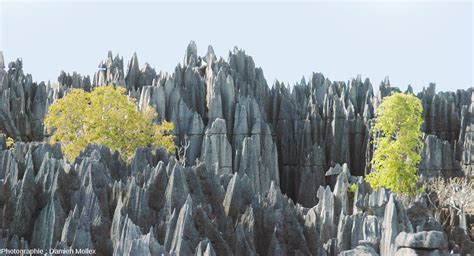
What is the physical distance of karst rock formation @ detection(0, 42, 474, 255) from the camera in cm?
2130

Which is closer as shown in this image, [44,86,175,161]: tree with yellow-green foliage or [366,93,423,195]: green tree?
[44,86,175,161]: tree with yellow-green foliage

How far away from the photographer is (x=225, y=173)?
38.7 m

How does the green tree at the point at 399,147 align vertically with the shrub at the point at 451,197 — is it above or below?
above

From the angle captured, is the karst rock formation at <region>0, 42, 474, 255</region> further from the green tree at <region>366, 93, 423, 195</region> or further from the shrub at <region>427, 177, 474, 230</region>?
the shrub at <region>427, 177, 474, 230</region>

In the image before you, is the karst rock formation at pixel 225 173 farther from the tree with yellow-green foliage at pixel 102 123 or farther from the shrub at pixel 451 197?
the shrub at pixel 451 197

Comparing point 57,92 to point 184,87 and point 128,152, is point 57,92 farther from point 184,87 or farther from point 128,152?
point 128,152

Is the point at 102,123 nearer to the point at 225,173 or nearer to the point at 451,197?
the point at 225,173

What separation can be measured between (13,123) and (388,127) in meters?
32.8

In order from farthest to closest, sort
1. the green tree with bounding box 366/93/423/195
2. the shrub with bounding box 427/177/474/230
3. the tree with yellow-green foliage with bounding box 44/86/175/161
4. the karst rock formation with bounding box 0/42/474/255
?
the shrub with bounding box 427/177/474/230, the green tree with bounding box 366/93/423/195, the tree with yellow-green foliage with bounding box 44/86/175/161, the karst rock formation with bounding box 0/42/474/255

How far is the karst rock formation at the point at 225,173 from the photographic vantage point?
69.9 ft

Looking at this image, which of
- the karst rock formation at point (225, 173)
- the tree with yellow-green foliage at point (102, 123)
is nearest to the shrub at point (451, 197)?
the karst rock formation at point (225, 173)

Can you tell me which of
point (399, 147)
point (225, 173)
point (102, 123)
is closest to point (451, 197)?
point (399, 147)

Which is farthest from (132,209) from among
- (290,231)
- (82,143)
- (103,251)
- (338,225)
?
(82,143)

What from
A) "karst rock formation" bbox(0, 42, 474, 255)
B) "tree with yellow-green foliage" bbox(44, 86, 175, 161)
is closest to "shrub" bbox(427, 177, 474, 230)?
"karst rock formation" bbox(0, 42, 474, 255)
